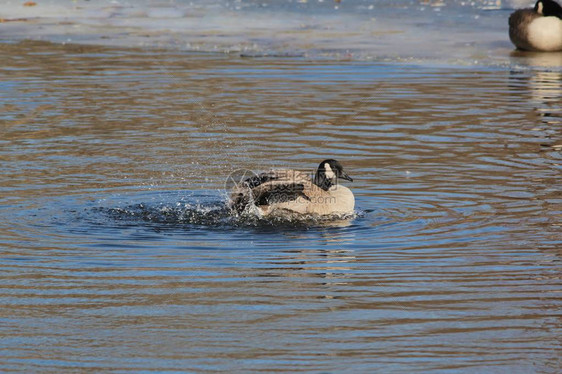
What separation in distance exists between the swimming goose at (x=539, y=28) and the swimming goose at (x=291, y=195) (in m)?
11.3

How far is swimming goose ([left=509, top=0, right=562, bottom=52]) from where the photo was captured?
20.6 metres

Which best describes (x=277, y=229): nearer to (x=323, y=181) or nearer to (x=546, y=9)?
(x=323, y=181)

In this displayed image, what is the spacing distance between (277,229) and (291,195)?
457mm

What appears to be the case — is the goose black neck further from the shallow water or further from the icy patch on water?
the icy patch on water

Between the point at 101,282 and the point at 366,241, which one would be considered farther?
the point at 366,241

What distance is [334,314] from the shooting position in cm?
694

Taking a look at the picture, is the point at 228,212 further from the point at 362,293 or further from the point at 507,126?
the point at 507,126

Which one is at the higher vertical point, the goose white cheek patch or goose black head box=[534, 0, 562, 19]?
goose black head box=[534, 0, 562, 19]

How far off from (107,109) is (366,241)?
7.22m

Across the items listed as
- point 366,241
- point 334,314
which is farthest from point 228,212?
point 334,314

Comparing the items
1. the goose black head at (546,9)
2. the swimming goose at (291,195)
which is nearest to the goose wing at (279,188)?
the swimming goose at (291,195)

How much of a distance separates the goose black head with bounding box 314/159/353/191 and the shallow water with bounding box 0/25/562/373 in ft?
1.38

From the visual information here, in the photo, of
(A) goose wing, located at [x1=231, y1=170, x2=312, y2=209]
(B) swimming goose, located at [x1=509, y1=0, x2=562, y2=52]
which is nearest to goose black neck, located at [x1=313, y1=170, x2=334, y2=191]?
(A) goose wing, located at [x1=231, y1=170, x2=312, y2=209]

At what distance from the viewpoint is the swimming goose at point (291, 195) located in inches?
391
